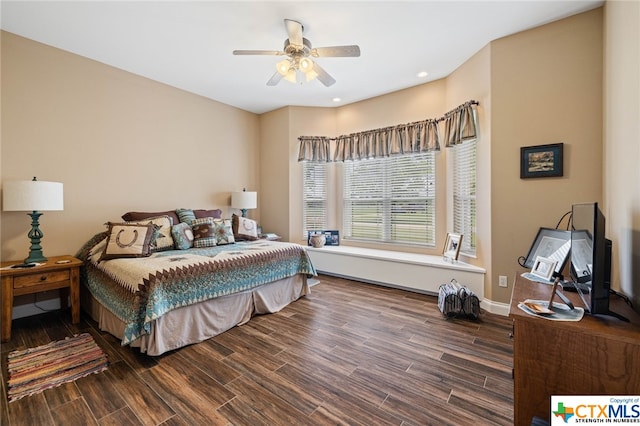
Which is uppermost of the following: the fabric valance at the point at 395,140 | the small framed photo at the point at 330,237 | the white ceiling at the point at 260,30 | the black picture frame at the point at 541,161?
the white ceiling at the point at 260,30

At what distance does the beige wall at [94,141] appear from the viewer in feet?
8.87

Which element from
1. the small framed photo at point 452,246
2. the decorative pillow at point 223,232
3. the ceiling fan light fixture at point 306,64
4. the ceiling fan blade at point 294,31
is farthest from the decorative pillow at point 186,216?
the small framed photo at point 452,246

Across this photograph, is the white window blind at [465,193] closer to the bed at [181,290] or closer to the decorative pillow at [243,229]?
the bed at [181,290]

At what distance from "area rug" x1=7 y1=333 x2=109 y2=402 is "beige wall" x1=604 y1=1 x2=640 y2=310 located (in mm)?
3658

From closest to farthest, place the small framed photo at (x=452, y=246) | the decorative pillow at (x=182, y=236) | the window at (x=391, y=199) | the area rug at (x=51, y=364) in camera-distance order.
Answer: the area rug at (x=51, y=364) < the decorative pillow at (x=182, y=236) < the small framed photo at (x=452, y=246) < the window at (x=391, y=199)

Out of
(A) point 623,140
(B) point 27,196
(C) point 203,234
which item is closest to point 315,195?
(C) point 203,234

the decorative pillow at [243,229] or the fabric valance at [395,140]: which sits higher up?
the fabric valance at [395,140]

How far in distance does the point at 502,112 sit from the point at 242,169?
13.2 ft

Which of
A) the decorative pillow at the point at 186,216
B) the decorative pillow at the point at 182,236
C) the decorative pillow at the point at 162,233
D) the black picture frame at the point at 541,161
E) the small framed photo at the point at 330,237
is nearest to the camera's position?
the black picture frame at the point at 541,161

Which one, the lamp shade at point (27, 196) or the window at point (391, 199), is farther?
the window at point (391, 199)

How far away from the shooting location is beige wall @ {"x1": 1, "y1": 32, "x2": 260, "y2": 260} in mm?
2703

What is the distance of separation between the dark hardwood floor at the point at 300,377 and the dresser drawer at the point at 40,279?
1.57ft

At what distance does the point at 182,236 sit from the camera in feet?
10.3

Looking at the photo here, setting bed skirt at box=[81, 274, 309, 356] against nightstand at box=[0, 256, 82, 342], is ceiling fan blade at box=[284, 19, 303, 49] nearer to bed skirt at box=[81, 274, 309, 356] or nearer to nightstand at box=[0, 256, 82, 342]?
bed skirt at box=[81, 274, 309, 356]
